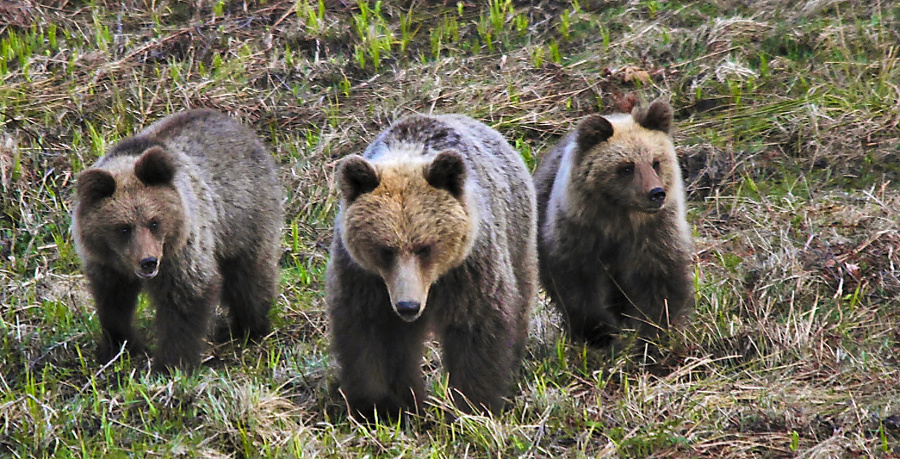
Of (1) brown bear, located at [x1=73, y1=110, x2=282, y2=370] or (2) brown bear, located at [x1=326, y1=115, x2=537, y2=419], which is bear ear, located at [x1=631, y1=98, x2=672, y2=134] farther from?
(1) brown bear, located at [x1=73, y1=110, x2=282, y2=370]

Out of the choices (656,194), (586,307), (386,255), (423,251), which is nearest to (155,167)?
(386,255)

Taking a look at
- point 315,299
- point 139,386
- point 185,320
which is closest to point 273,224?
point 315,299

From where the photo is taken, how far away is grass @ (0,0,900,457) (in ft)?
16.9

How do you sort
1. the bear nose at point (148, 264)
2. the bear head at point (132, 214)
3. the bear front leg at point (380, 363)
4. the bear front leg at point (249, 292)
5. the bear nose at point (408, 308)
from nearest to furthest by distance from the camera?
the bear nose at point (408, 308) → the bear front leg at point (380, 363) → the bear nose at point (148, 264) → the bear head at point (132, 214) → the bear front leg at point (249, 292)

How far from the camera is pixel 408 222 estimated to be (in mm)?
4828

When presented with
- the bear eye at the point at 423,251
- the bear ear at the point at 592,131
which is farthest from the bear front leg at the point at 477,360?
the bear ear at the point at 592,131

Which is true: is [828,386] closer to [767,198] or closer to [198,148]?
[767,198]

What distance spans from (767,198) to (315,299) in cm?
306

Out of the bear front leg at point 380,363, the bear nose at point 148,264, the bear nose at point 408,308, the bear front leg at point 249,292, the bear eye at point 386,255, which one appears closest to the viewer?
the bear nose at point 408,308

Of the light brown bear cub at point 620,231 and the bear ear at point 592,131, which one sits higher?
the bear ear at point 592,131

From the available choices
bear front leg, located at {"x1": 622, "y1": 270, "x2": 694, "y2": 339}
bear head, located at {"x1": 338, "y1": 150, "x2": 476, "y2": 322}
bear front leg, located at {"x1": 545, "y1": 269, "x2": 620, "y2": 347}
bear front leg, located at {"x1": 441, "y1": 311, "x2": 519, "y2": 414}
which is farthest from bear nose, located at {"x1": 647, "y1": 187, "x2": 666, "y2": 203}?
bear head, located at {"x1": 338, "y1": 150, "x2": 476, "y2": 322}

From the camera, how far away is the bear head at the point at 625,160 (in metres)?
6.13

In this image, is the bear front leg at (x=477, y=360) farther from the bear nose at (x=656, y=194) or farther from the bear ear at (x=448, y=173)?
the bear nose at (x=656, y=194)

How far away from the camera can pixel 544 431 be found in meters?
5.18
